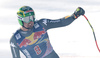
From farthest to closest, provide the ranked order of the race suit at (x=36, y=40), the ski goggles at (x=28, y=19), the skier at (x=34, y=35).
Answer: the race suit at (x=36, y=40) → the skier at (x=34, y=35) → the ski goggles at (x=28, y=19)

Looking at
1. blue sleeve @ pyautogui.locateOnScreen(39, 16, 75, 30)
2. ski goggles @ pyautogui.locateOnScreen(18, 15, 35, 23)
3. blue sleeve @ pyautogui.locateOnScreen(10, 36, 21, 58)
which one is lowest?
blue sleeve @ pyautogui.locateOnScreen(10, 36, 21, 58)

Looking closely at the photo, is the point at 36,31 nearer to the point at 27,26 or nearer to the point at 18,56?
the point at 27,26

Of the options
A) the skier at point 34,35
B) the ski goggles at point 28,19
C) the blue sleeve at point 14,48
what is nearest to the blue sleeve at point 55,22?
the skier at point 34,35

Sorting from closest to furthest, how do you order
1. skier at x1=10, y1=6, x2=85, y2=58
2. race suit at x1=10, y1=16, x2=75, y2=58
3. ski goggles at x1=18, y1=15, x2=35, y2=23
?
1. ski goggles at x1=18, y1=15, x2=35, y2=23
2. skier at x1=10, y1=6, x2=85, y2=58
3. race suit at x1=10, y1=16, x2=75, y2=58

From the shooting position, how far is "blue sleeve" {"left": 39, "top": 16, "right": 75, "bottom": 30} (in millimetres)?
8500

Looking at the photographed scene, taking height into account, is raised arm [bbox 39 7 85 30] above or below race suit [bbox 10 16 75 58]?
above

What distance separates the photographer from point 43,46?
8.60 meters

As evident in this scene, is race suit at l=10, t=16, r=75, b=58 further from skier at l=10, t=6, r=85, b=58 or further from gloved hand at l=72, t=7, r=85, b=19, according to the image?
gloved hand at l=72, t=7, r=85, b=19

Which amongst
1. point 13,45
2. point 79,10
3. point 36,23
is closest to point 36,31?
point 36,23

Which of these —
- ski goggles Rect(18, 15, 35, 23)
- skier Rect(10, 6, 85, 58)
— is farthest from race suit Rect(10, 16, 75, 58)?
ski goggles Rect(18, 15, 35, 23)

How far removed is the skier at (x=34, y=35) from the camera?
8.38 metres

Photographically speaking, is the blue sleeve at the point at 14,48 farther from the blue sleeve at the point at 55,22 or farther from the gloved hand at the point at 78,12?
the gloved hand at the point at 78,12

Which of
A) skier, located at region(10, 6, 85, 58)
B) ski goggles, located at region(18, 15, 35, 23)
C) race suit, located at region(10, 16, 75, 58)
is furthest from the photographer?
race suit, located at region(10, 16, 75, 58)

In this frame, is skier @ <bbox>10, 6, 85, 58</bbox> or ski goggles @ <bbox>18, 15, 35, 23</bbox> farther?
skier @ <bbox>10, 6, 85, 58</bbox>
